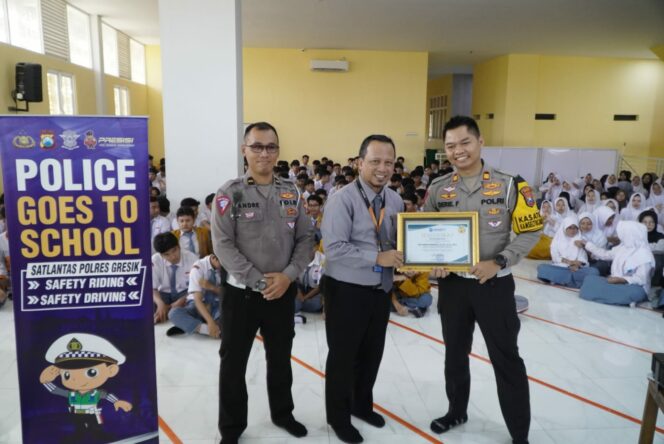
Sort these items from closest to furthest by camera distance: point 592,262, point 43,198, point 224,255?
point 43,198 → point 224,255 → point 592,262

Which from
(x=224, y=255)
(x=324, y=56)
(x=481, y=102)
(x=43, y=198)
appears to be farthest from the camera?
(x=481, y=102)

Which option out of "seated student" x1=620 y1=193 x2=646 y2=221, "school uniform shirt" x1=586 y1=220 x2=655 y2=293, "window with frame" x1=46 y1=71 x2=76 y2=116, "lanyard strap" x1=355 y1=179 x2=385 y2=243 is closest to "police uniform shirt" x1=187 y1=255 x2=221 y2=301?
"lanyard strap" x1=355 y1=179 x2=385 y2=243

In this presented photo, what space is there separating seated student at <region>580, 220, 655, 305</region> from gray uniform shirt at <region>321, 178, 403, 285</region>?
13.5 ft

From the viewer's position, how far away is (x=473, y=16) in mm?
10492

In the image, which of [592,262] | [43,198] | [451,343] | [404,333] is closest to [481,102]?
[592,262]

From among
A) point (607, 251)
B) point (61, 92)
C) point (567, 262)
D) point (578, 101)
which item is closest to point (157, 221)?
point (567, 262)

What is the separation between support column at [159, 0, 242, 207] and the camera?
A: 6.27 meters

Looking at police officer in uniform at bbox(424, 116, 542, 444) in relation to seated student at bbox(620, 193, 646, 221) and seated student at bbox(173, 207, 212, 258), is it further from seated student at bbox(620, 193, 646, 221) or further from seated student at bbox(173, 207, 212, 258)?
seated student at bbox(620, 193, 646, 221)

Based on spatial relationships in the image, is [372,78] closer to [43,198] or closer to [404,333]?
[404,333]

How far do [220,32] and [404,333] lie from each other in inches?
174

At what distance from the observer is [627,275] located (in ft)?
18.5

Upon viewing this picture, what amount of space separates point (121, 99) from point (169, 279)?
32.6ft

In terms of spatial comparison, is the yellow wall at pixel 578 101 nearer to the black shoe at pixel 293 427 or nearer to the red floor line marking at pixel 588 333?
the red floor line marking at pixel 588 333

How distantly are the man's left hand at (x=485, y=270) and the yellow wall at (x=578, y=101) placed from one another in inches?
546
